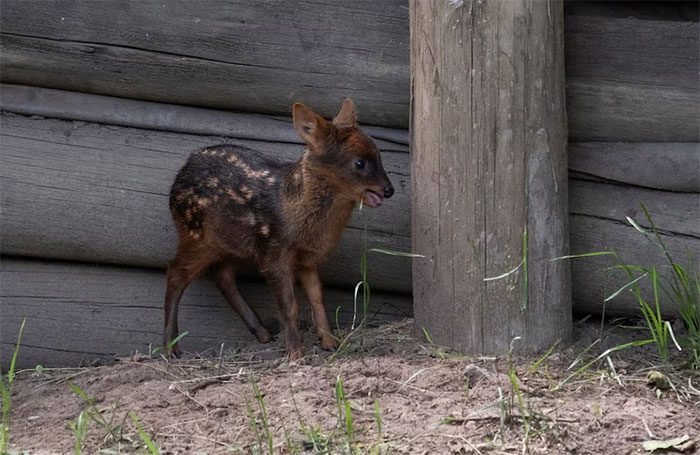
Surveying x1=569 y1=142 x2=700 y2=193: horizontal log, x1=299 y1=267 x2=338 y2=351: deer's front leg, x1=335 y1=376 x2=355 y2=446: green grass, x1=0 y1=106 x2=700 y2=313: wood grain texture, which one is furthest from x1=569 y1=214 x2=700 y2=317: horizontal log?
x1=335 y1=376 x2=355 y2=446: green grass

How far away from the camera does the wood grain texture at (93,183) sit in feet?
20.0

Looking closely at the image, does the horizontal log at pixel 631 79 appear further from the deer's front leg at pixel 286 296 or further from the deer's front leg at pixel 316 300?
the deer's front leg at pixel 286 296

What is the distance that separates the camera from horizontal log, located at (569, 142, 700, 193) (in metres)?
5.70

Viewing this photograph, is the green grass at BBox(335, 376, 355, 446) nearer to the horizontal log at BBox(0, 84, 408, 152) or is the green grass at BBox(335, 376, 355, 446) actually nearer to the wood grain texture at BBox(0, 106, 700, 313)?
the wood grain texture at BBox(0, 106, 700, 313)

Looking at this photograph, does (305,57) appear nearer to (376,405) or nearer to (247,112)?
(247,112)

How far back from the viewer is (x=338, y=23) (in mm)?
5883

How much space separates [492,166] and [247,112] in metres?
1.66

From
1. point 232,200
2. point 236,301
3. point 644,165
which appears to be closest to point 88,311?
point 236,301

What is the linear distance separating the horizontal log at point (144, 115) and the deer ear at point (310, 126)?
17.4 inches

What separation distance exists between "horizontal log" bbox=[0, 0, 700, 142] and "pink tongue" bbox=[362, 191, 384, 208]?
22.0 inches

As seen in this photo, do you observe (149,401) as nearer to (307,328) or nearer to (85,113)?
(307,328)

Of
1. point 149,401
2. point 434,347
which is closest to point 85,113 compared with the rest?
point 149,401

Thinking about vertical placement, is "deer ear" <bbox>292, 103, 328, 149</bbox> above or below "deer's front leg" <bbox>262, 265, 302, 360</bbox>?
above

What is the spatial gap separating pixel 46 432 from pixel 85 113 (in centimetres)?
205
